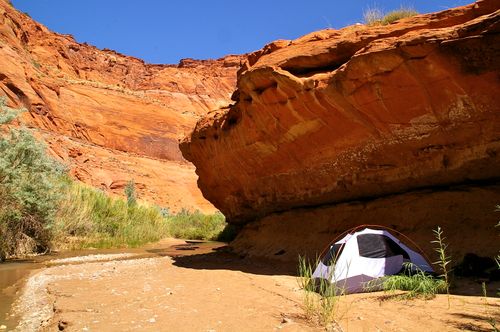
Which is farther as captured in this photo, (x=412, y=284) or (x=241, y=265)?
(x=241, y=265)

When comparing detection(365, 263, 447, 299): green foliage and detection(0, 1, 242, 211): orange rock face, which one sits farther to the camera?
detection(0, 1, 242, 211): orange rock face

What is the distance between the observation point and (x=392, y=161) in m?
7.16

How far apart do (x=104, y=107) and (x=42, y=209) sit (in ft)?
121

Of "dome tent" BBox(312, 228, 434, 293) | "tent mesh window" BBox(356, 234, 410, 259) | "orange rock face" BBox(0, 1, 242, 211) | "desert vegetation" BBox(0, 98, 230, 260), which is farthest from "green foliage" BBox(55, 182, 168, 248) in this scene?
"orange rock face" BBox(0, 1, 242, 211)

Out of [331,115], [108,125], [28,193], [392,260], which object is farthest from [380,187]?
[108,125]

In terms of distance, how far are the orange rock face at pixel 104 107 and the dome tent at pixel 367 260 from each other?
2426 centimetres

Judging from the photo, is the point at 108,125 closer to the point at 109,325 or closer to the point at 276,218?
the point at 276,218

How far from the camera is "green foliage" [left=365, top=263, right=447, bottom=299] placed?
15.4 feet

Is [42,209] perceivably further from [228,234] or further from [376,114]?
[376,114]

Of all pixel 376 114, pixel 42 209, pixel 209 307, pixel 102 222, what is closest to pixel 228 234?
pixel 102 222

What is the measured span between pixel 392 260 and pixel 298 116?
3554mm

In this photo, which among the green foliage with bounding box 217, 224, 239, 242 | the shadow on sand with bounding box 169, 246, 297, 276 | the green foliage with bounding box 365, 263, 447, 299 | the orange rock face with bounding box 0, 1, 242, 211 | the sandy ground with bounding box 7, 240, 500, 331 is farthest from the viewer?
the orange rock face with bounding box 0, 1, 242, 211

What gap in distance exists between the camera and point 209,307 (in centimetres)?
469

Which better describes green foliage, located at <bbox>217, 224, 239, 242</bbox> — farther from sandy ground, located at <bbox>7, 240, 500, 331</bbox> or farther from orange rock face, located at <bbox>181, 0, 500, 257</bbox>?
sandy ground, located at <bbox>7, 240, 500, 331</bbox>
